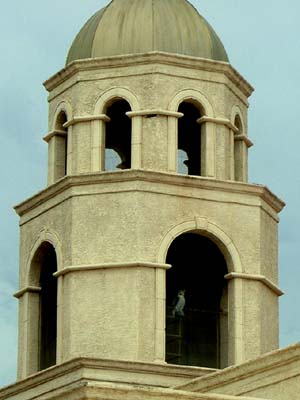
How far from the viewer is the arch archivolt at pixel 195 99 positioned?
151 ft

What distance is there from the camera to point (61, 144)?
4756cm

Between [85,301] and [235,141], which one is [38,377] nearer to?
[85,301]

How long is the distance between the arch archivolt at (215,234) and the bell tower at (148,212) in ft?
0.11

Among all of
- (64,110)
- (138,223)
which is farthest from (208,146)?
(64,110)

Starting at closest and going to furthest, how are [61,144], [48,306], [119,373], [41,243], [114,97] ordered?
[119,373] < [114,97] < [41,243] < [48,306] < [61,144]


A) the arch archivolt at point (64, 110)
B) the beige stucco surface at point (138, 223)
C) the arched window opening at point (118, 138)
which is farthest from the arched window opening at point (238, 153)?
the arch archivolt at point (64, 110)

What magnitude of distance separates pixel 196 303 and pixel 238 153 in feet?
12.8

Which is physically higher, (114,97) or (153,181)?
(114,97)

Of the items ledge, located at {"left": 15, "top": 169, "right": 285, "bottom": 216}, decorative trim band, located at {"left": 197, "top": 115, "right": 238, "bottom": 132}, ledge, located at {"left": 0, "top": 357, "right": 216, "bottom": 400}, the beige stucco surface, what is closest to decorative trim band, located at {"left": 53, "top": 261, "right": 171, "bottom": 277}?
the beige stucco surface

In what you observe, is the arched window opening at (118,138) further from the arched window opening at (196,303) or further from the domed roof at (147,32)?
the arched window opening at (196,303)

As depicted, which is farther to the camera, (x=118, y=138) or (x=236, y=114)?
(x=118, y=138)

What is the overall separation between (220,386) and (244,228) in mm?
5588

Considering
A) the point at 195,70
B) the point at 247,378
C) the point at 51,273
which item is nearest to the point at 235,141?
the point at 195,70

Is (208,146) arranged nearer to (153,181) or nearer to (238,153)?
(238,153)
